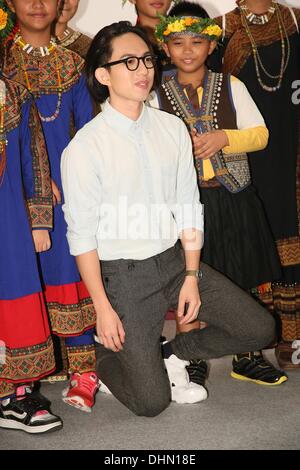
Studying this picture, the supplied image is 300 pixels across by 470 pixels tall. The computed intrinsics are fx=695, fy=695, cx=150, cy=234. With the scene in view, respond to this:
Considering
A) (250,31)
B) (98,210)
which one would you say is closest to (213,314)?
(98,210)

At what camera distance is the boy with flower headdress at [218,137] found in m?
2.98

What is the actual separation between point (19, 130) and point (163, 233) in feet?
2.30

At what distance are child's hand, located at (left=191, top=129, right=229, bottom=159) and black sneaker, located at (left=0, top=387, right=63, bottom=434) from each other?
4.05 feet

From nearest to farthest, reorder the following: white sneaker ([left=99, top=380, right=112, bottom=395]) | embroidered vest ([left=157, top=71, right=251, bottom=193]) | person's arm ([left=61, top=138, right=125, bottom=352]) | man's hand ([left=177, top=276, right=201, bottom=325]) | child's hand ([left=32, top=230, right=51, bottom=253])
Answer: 1. person's arm ([left=61, top=138, right=125, bottom=352])
2. man's hand ([left=177, top=276, right=201, bottom=325])
3. child's hand ([left=32, top=230, right=51, bottom=253])
4. embroidered vest ([left=157, top=71, right=251, bottom=193])
5. white sneaker ([left=99, top=380, right=112, bottom=395])

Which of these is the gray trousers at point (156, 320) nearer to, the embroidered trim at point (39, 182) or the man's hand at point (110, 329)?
A: the man's hand at point (110, 329)

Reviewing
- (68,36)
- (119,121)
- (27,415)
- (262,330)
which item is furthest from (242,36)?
(27,415)

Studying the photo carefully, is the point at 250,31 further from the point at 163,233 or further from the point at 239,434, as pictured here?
the point at 239,434

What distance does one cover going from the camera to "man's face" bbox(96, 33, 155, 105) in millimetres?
2607

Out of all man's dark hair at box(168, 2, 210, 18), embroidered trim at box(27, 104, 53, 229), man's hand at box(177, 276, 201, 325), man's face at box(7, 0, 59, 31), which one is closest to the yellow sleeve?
man's dark hair at box(168, 2, 210, 18)

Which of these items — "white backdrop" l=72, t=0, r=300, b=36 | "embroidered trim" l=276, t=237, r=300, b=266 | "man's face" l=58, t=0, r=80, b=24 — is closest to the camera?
"man's face" l=58, t=0, r=80, b=24

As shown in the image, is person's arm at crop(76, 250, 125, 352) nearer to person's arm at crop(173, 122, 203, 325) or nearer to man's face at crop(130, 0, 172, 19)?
person's arm at crop(173, 122, 203, 325)

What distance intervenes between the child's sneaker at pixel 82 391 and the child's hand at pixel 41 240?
0.65 metres

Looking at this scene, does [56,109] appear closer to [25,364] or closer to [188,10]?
[188,10]

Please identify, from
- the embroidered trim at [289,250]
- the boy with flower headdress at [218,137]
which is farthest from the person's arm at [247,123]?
the embroidered trim at [289,250]
